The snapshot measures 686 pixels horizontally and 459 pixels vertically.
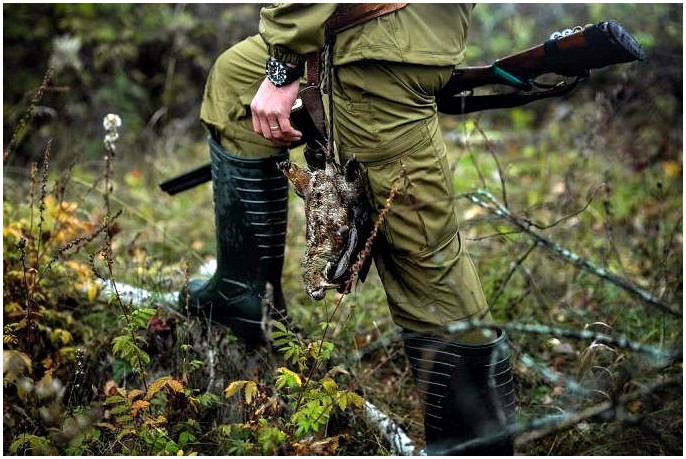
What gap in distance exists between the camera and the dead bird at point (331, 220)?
91.8 inches

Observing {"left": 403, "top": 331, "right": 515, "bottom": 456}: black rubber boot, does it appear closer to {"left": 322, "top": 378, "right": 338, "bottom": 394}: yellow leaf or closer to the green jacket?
{"left": 322, "top": 378, "right": 338, "bottom": 394}: yellow leaf

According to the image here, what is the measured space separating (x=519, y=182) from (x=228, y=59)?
11.9 ft

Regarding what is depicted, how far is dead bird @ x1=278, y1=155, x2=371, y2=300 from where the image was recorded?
7.65 feet

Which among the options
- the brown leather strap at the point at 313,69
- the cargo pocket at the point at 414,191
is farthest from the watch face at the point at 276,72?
the cargo pocket at the point at 414,191

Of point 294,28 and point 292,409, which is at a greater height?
point 294,28

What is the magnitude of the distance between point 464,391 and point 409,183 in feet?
2.32

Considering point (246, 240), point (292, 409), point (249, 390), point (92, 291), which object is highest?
point (246, 240)

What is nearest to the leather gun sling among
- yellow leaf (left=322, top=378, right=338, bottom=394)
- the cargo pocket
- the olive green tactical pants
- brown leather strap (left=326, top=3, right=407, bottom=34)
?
brown leather strap (left=326, top=3, right=407, bottom=34)

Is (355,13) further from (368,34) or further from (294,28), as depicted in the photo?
(294,28)

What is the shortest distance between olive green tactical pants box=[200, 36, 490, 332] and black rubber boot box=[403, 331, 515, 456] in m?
0.09

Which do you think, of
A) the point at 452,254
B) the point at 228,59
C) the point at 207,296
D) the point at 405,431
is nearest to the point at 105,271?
the point at 207,296

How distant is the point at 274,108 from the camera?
2273mm

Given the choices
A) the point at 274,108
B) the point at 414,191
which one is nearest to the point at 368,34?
the point at 274,108

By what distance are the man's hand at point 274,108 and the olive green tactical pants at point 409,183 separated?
0.47ft
